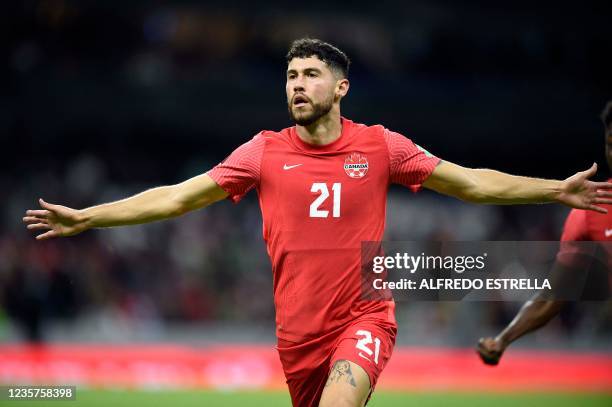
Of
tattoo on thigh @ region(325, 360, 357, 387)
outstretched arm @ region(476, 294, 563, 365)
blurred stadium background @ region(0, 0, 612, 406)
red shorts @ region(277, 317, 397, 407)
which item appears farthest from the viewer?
blurred stadium background @ region(0, 0, 612, 406)

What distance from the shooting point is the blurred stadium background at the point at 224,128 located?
17625mm

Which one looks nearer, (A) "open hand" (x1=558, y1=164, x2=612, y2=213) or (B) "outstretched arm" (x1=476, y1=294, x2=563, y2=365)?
(A) "open hand" (x1=558, y1=164, x2=612, y2=213)

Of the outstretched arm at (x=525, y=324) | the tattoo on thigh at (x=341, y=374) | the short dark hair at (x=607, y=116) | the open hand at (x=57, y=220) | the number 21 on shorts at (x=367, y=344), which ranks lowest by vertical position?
the outstretched arm at (x=525, y=324)

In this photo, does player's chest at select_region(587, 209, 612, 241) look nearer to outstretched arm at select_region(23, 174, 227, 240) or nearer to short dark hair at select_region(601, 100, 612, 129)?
short dark hair at select_region(601, 100, 612, 129)

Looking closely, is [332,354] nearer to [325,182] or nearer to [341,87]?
[325,182]

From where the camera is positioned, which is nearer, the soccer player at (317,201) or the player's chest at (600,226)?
the soccer player at (317,201)

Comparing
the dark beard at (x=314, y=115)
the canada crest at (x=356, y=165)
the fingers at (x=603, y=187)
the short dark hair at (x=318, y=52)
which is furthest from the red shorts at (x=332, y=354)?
the short dark hair at (x=318, y=52)

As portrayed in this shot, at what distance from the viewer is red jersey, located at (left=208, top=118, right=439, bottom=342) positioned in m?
6.29

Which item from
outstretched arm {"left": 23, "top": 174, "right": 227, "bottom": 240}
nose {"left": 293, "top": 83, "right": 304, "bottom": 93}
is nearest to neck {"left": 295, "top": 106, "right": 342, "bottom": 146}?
nose {"left": 293, "top": 83, "right": 304, "bottom": 93}

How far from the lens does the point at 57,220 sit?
638 centimetres

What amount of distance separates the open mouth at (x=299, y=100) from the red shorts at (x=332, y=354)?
4.89 feet

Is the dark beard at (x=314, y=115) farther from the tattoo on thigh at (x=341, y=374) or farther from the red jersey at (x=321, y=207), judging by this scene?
the tattoo on thigh at (x=341, y=374)

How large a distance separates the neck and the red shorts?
1.25 meters

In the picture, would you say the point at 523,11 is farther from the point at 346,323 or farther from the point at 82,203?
the point at 346,323
